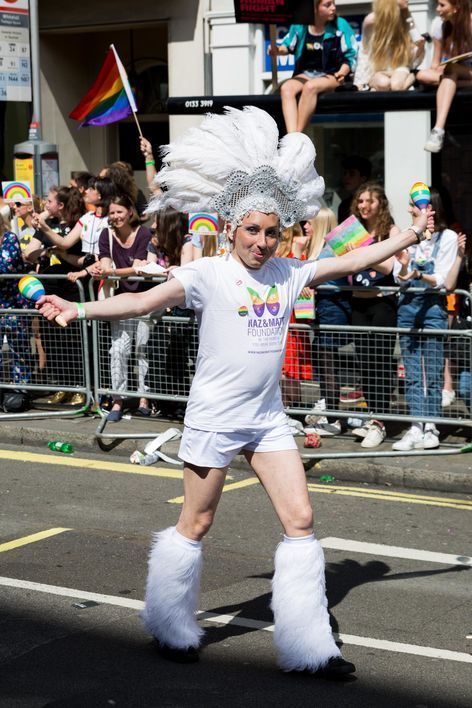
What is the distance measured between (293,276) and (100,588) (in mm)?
2046

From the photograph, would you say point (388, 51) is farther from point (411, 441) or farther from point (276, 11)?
point (411, 441)

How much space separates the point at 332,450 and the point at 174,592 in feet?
13.9

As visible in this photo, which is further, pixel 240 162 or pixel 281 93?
pixel 281 93

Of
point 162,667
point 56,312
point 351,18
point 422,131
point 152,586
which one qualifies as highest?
point 351,18

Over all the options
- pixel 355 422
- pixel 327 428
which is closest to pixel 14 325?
pixel 327 428

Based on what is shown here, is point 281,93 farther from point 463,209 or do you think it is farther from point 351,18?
point 351,18

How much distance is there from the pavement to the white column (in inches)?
133

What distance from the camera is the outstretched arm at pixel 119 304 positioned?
16.4 feet

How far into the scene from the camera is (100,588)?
21.0 ft

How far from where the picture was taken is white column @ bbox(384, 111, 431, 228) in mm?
11797

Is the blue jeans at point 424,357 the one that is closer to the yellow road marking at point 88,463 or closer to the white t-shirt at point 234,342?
the yellow road marking at point 88,463

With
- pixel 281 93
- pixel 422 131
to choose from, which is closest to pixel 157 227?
pixel 281 93

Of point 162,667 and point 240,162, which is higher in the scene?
point 240,162

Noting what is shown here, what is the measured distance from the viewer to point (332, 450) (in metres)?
9.48
